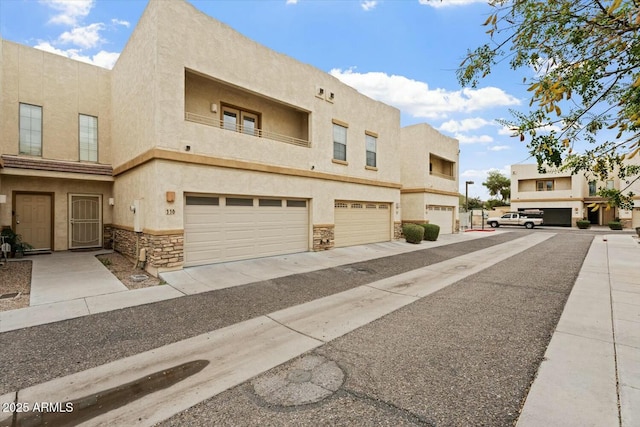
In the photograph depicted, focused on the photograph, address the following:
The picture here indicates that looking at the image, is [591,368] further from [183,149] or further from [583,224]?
[583,224]

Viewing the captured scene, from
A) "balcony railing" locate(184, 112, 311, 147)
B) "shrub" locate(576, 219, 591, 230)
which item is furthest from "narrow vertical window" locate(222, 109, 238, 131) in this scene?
"shrub" locate(576, 219, 591, 230)

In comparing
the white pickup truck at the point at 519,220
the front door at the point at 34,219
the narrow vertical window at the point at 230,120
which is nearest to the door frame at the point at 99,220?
the front door at the point at 34,219

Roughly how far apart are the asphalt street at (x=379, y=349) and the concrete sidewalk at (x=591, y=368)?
177 millimetres

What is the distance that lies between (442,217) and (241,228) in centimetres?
1739

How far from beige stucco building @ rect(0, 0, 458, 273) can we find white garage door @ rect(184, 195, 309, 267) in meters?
0.04

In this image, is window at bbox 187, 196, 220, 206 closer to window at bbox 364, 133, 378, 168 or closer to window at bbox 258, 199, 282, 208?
window at bbox 258, 199, 282, 208

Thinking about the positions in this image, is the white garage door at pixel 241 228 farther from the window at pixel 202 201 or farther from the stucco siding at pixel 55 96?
the stucco siding at pixel 55 96

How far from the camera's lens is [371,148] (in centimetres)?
1614

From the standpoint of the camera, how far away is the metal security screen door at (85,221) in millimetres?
12391

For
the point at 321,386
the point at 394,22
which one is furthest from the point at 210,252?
the point at 394,22

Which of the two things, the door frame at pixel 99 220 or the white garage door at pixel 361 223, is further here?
the white garage door at pixel 361 223

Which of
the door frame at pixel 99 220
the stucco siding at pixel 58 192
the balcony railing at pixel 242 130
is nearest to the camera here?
the balcony railing at pixel 242 130

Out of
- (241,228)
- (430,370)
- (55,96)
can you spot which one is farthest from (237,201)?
(55,96)

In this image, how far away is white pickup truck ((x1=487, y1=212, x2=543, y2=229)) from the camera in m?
32.5
